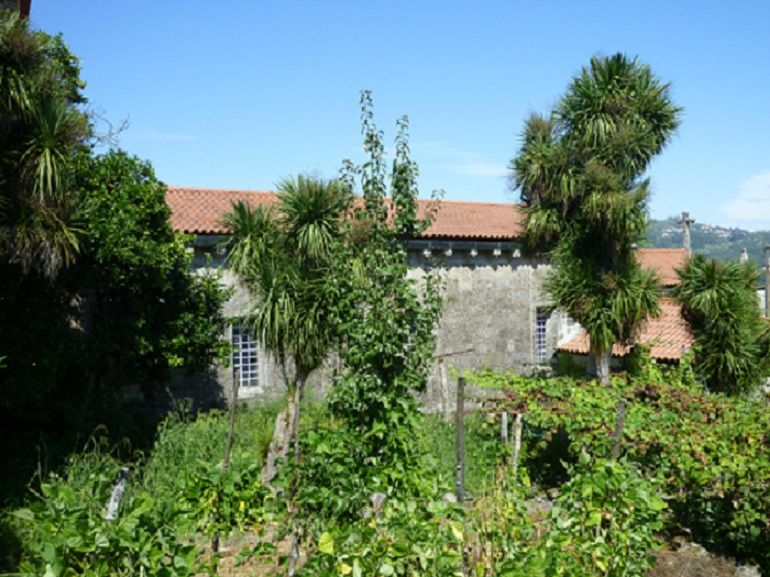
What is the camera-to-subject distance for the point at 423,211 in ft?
61.0

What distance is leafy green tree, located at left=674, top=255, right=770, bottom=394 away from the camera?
17422 mm

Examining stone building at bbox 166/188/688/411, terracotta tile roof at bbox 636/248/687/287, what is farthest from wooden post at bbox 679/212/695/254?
Result: stone building at bbox 166/188/688/411

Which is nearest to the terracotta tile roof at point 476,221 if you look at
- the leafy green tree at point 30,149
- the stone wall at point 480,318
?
the stone wall at point 480,318

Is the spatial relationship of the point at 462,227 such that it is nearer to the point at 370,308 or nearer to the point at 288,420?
the point at 288,420

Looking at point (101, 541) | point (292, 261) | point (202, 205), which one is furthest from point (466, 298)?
point (101, 541)

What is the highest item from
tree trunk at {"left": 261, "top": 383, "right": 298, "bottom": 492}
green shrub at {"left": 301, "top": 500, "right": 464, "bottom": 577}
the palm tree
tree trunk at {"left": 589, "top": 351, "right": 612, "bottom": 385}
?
the palm tree

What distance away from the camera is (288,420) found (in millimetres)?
12539

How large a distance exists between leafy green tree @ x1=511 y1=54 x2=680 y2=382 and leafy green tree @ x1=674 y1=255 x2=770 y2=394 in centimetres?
122

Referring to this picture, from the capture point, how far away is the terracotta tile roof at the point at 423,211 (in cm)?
1644

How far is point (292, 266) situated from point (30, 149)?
4.34 metres

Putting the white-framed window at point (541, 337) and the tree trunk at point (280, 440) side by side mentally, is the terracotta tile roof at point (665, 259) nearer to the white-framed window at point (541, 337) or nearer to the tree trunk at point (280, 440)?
the white-framed window at point (541, 337)

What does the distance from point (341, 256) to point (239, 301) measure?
9910 mm

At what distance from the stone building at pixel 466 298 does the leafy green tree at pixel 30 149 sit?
553 centimetres

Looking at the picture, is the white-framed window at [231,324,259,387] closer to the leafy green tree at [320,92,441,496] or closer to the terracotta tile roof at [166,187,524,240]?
the terracotta tile roof at [166,187,524,240]
